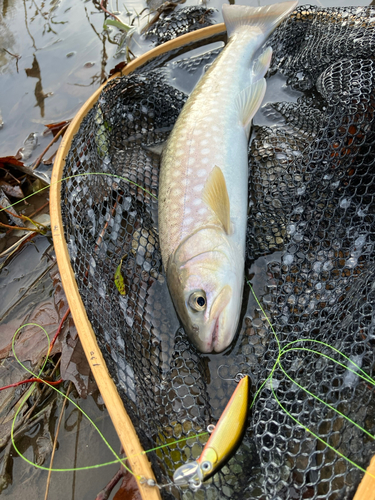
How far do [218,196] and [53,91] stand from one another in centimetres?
383

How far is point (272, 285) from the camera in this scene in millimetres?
2473

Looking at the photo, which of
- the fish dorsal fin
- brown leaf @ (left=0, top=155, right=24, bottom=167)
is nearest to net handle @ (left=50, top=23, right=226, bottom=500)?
brown leaf @ (left=0, top=155, right=24, bottom=167)

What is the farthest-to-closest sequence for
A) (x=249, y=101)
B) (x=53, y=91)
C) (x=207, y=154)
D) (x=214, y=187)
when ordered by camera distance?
(x=53, y=91), (x=249, y=101), (x=207, y=154), (x=214, y=187)

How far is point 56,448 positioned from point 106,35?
594cm

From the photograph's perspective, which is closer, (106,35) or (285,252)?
(285,252)

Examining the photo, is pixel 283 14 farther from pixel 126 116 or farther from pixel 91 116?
pixel 91 116

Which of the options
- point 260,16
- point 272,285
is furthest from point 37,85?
point 272,285

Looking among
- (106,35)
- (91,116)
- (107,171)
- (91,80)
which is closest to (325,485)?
(107,171)

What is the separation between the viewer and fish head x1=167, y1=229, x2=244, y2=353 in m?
2.18

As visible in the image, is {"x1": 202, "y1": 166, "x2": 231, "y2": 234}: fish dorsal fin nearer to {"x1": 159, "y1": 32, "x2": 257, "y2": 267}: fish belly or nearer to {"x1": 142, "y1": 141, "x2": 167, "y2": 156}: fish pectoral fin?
{"x1": 159, "y1": 32, "x2": 257, "y2": 267}: fish belly

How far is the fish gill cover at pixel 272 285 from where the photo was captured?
1.66 metres

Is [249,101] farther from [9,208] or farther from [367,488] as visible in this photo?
[367,488]

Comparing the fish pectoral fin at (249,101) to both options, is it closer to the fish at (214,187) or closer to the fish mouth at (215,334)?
the fish at (214,187)

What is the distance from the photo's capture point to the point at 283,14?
3.50 metres
